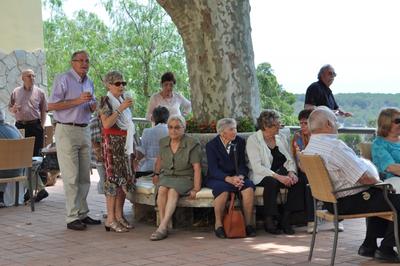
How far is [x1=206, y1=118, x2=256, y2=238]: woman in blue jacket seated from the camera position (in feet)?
24.5

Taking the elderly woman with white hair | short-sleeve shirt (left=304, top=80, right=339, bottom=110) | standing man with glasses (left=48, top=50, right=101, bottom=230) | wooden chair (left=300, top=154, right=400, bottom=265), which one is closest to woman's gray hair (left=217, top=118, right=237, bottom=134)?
the elderly woman with white hair

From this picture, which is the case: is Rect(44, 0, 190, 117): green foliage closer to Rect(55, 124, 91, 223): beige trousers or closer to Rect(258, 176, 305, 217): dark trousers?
Rect(55, 124, 91, 223): beige trousers

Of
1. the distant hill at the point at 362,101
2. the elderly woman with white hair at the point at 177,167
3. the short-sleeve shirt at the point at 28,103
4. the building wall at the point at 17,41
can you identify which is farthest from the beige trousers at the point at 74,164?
the building wall at the point at 17,41

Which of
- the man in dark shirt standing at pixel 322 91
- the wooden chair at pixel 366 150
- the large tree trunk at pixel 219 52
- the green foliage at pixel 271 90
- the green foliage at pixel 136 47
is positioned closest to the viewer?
the wooden chair at pixel 366 150

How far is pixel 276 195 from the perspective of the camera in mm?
7594

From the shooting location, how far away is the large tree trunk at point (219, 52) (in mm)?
8461

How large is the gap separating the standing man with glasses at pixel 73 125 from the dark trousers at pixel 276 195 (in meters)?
1.86

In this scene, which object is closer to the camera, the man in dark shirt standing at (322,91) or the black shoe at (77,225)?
the black shoe at (77,225)

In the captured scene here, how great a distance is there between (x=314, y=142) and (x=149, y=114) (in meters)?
4.31

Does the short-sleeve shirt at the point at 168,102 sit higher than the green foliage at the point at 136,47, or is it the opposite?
the green foliage at the point at 136,47

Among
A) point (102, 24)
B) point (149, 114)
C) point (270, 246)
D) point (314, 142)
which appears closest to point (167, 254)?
point (270, 246)

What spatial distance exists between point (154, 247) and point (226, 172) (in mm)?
1127

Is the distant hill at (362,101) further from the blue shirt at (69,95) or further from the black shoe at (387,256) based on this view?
the black shoe at (387,256)

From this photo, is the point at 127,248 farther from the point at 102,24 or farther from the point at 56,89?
the point at 102,24
